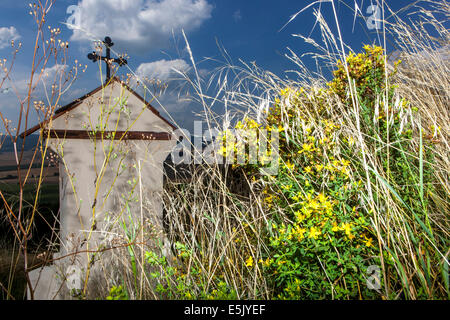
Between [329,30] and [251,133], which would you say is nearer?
[329,30]

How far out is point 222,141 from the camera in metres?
2.08

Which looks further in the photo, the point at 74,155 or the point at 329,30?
the point at 74,155

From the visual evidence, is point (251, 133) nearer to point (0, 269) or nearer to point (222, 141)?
point (222, 141)

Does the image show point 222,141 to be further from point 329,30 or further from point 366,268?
point 366,268

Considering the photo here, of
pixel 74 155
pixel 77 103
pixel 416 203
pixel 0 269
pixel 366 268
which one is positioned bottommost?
pixel 0 269

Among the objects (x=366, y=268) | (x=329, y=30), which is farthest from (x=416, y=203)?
(x=329, y=30)
